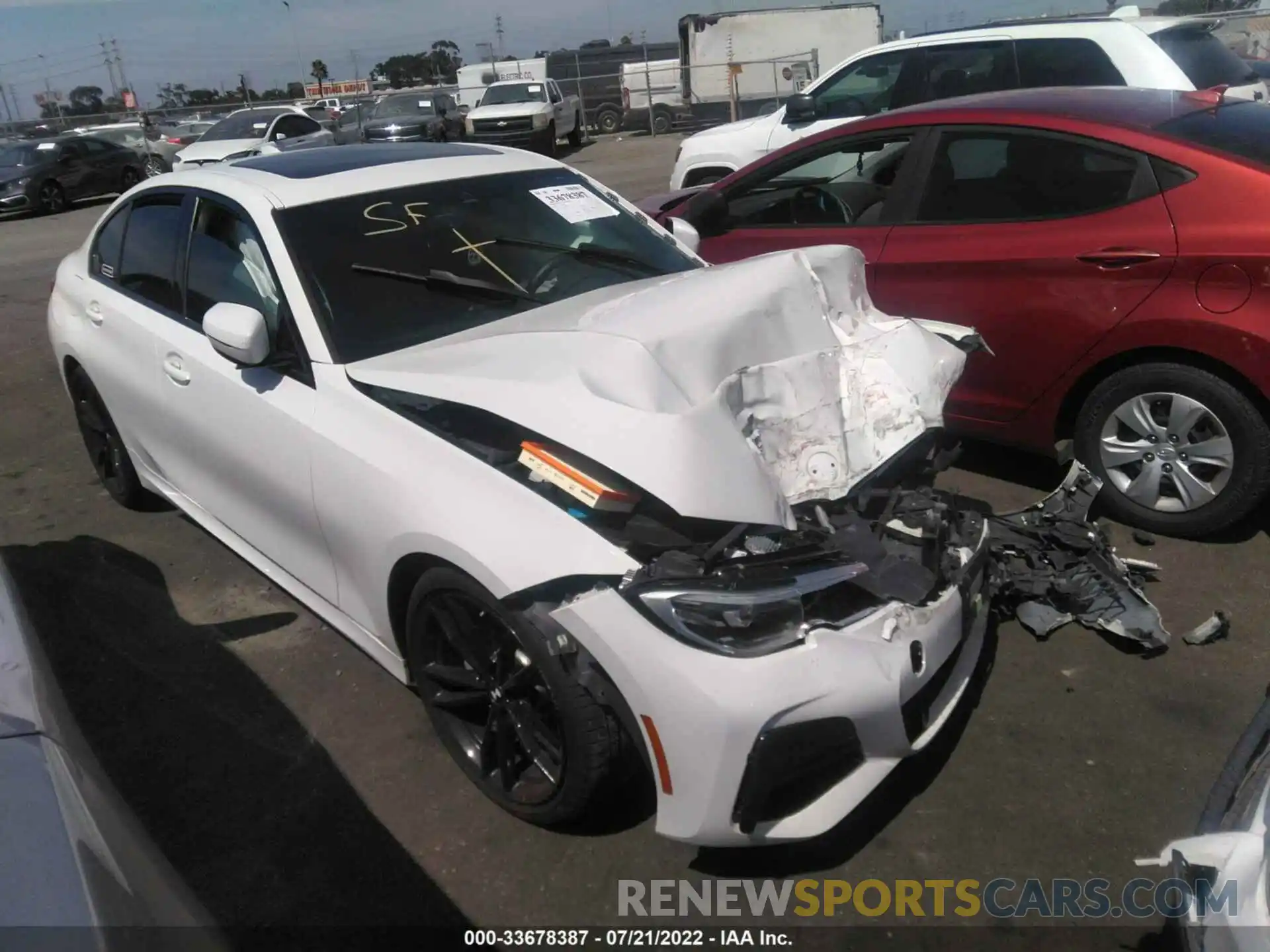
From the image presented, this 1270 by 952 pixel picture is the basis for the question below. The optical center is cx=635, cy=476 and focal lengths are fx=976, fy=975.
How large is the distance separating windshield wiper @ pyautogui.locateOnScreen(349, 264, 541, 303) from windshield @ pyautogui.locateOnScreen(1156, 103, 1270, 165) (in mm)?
2664

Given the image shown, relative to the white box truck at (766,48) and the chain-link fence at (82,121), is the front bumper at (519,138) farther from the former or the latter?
the chain-link fence at (82,121)

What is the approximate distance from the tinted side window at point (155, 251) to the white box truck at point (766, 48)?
72.1 ft

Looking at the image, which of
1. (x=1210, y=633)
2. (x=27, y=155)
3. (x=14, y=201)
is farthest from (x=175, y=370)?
(x=27, y=155)

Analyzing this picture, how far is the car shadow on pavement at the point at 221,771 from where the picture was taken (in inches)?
103

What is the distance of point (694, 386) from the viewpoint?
8.80 ft

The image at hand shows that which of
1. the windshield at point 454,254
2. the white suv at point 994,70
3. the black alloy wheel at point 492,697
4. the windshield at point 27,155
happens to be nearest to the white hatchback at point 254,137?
the windshield at point 27,155

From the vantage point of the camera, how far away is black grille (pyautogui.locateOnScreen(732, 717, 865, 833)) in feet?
7.25

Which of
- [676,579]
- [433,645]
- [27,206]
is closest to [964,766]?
[676,579]

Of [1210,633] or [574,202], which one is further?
[574,202]

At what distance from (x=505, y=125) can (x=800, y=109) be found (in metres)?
16.2

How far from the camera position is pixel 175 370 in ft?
12.1

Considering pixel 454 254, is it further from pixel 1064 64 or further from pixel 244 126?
pixel 244 126

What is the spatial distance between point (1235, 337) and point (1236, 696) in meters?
1.32

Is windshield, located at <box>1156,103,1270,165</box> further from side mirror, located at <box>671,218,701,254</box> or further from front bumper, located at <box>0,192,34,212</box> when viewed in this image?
front bumper, located at <box>0,192,34,212</box>
